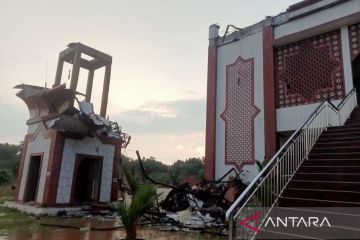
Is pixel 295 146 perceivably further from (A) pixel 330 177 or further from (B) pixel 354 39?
(B) pixel 354 39

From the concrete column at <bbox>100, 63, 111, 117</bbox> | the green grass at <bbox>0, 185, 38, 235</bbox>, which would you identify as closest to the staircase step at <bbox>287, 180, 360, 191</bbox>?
the green grass at <bbox>0, 185, 38, 235</bbox>

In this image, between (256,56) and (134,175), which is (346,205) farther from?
(256,56)

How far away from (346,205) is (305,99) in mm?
7203

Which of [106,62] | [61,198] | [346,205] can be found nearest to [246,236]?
[346,205]

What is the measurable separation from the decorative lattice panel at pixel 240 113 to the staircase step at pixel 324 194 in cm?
632

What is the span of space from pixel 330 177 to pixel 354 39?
7.11m

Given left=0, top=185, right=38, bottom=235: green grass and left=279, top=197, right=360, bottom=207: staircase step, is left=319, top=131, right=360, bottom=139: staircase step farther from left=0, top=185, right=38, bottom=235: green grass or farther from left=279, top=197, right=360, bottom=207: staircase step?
left=0, top=185, right=38, bottom=235: green grass

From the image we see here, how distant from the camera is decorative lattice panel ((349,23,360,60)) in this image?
35.1ft

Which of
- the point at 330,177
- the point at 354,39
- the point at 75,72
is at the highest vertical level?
the point at 354,39

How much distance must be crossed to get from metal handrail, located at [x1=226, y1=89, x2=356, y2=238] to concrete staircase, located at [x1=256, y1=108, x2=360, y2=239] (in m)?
0.19

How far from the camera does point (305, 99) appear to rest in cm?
1161

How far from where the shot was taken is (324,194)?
562 cm

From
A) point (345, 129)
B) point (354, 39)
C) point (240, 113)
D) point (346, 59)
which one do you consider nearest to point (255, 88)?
point (240, 113)

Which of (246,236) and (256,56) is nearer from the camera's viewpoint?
(246,236)
